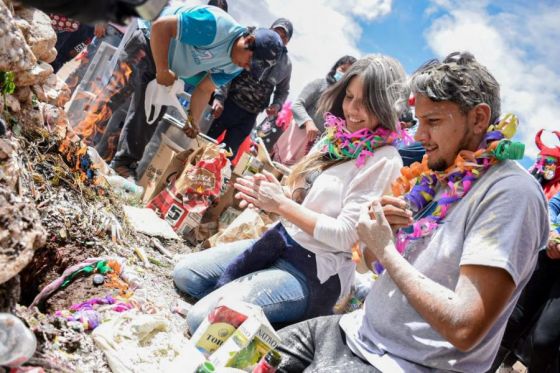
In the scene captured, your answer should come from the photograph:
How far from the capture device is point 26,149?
8.86ft

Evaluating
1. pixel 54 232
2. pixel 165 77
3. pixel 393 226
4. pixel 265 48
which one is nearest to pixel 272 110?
pixel 265 48

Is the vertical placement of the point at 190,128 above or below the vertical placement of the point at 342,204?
below

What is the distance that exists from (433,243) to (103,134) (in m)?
3.86

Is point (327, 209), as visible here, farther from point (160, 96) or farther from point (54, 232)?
point (160, 96)

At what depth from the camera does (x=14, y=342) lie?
1.30 metres

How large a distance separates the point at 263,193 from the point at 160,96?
2143 mm

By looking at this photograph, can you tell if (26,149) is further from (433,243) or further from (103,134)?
(433,243)

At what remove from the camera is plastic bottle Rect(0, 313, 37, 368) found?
1259 millimetres

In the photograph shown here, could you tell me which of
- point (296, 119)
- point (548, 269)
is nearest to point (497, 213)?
point (548, 269)

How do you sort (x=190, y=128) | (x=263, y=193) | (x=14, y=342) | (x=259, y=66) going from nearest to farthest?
(x=14, y=342) → (x=263, y=193) → (x=259, y=66) → (x=190, y=128)

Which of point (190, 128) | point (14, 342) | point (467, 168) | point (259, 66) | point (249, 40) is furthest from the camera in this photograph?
point (190, 128)

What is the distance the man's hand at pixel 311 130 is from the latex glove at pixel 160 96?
1.40 m

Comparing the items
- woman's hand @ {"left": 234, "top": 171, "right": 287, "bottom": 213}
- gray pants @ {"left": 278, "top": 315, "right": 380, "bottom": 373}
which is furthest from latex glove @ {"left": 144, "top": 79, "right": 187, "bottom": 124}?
gray pants @ {"left": 278, "top": 315, "right": 380, "bottom": 373}

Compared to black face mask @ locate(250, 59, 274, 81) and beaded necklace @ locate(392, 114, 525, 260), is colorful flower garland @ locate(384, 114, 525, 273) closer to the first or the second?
beaded necklace @ locate(392, 114, 525, 260)
